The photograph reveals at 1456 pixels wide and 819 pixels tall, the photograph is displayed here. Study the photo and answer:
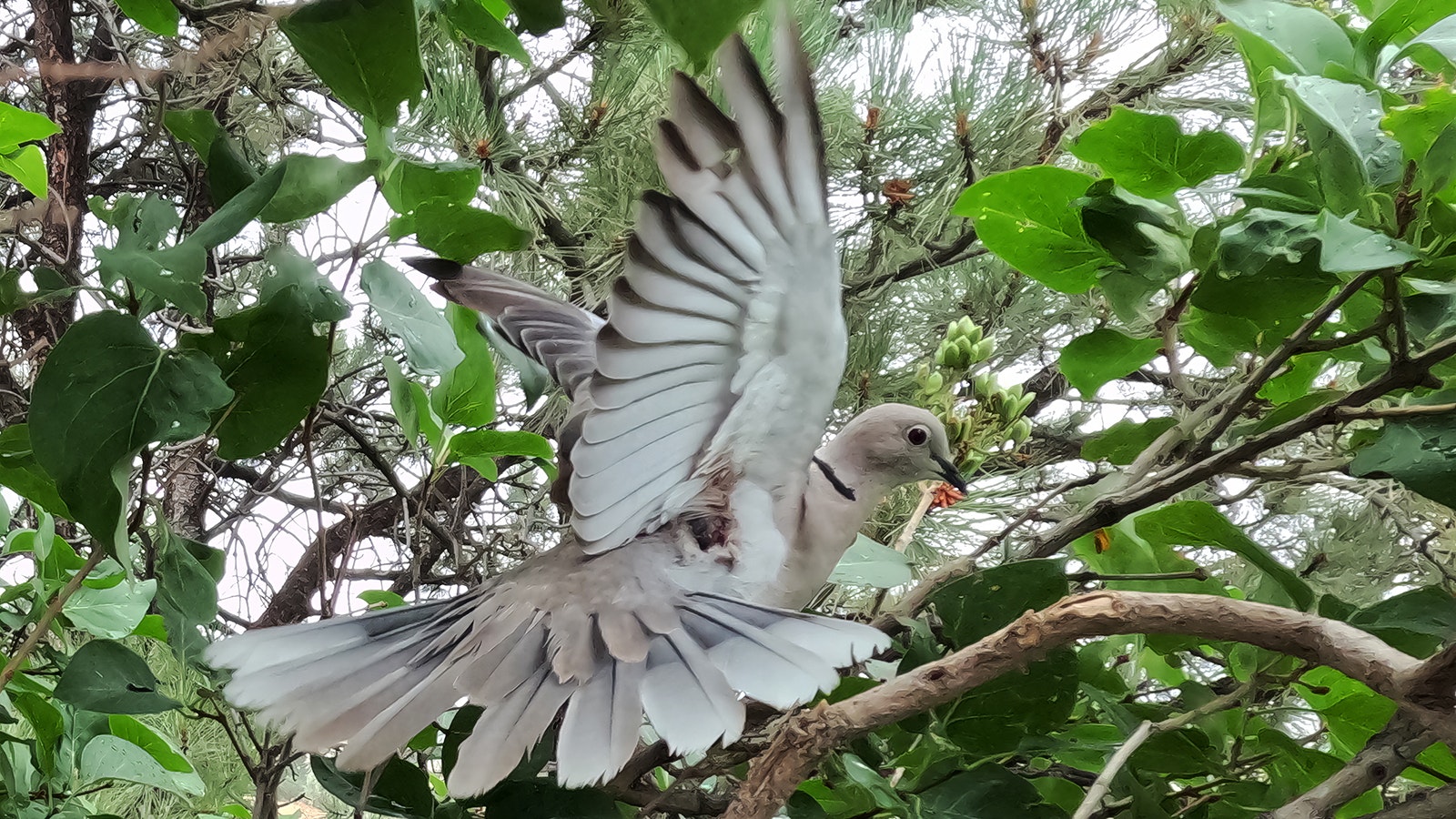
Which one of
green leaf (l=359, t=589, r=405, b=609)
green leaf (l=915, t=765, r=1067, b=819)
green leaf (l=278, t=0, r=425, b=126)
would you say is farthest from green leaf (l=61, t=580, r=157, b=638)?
green leaf (l=915, t=765, r=1067, b=819)

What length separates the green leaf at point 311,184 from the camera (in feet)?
1.23

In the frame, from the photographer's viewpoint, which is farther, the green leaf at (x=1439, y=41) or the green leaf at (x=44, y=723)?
the green leaf at (x=44, y=723)

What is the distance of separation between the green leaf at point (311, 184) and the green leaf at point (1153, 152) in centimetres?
30

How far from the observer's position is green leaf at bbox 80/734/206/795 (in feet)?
1.79

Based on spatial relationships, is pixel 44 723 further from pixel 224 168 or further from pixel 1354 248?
pixel 1354 248

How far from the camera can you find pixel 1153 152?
0.41 metres

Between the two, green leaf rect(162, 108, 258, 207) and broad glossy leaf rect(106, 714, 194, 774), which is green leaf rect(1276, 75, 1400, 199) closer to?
green leaf rect(162, 108, 258, 207)

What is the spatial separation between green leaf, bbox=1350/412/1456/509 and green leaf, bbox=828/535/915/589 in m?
0.20

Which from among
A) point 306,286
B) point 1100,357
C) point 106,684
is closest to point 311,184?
point 306,286

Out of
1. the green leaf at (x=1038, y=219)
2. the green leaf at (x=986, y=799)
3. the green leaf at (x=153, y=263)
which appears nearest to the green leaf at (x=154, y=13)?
the green leaf at (x=153, y=263)

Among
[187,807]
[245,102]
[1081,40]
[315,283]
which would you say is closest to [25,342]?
[245,102]

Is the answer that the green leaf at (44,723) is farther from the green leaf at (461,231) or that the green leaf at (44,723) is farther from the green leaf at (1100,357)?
the green leaf at (1100,357)

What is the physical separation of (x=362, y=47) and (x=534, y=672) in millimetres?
254

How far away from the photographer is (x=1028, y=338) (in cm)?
122
